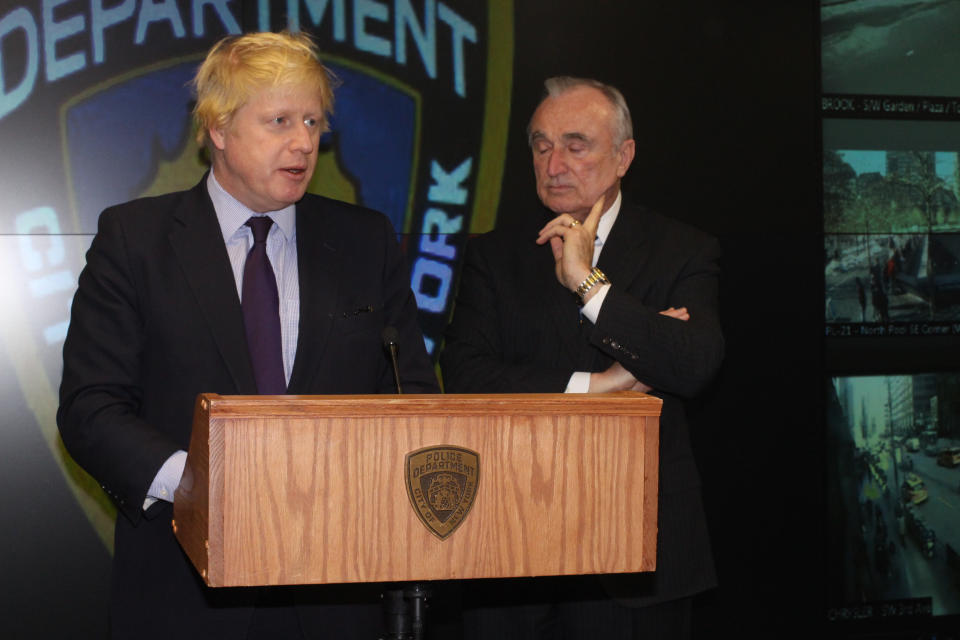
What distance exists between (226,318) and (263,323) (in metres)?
0.07

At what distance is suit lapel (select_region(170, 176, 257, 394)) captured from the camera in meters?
2.09

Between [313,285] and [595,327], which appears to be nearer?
[313,285]

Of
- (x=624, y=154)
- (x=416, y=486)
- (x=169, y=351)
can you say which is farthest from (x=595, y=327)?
(x=416, y=486)

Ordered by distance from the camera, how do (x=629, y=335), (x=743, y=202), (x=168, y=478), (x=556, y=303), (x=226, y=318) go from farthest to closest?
(x=743, y=202), (x=556, y=303), (x=629, y=335), (x=226, y=318), (x=168, y=478)

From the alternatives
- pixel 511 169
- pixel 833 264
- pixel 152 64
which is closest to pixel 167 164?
pixel 152 64

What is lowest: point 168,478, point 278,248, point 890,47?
point 168,478

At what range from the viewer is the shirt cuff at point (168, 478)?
6.03ft

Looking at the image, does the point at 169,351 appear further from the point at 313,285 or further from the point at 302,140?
the point at 302,140

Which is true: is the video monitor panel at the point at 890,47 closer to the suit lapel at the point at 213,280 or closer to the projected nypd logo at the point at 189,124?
the projected nypd logo at the point at 189,124

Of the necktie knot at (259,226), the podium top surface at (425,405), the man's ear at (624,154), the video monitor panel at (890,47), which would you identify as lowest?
the podium top surface at (425,405)

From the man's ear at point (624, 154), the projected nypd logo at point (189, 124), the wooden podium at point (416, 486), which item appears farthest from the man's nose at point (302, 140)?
the projected nypd logo at point (189, 124)

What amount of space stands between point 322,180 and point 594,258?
1.24 meters

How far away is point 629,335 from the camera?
2471 mm

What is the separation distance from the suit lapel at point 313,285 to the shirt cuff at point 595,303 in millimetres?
588
